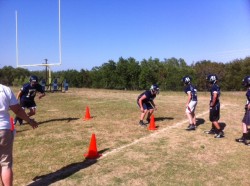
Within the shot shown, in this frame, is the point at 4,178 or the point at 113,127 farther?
the point at 113,127

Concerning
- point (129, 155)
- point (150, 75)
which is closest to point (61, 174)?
point (129, 155)

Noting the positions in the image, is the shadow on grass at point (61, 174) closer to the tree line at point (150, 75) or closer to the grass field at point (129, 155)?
the grass field at point (129, 155)

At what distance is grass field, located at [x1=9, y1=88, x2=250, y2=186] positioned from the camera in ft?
20.0

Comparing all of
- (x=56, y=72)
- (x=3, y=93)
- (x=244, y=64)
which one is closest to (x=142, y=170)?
(x=3, y=93)

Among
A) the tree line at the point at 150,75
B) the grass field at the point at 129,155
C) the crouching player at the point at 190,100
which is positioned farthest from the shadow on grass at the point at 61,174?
the tree line at the point at 150,75

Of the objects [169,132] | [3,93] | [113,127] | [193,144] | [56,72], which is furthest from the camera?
[56,72]

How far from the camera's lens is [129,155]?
7.47m

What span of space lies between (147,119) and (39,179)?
6343 mm

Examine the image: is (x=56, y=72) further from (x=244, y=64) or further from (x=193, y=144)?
(x=193, y=144)

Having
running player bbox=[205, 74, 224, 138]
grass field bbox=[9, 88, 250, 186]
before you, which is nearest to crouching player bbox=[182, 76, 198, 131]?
grass field bbox=[9, 88, 250, 186]

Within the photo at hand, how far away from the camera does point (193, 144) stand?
859 centimetres

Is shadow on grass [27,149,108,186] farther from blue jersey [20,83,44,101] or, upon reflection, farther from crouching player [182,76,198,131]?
blue jersey [20,83,44,101]

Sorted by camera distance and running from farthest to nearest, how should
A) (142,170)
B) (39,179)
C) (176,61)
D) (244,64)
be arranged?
(176,61) < (244,64) < (142,170) < (39,179)

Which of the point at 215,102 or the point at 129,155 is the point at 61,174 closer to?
the point at 129,155
